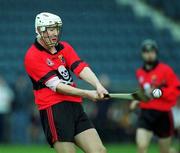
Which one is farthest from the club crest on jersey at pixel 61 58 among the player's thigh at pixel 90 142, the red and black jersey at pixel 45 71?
the player's thigh at pixel 90 142

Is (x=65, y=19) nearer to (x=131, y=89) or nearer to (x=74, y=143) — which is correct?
(x=131, y=89)

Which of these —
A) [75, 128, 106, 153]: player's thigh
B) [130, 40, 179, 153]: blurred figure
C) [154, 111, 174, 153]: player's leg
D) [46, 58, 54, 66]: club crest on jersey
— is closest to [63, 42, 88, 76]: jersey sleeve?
[46, 58, 54, 66]: club crest on jersey

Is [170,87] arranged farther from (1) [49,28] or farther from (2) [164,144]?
(1) [49,28]

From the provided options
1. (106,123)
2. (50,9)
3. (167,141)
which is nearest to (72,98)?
(167,141)

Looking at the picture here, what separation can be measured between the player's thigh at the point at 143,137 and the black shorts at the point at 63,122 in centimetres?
259

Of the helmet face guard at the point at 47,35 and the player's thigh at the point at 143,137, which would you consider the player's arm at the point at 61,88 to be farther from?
the player's thigh at the point at 143,137

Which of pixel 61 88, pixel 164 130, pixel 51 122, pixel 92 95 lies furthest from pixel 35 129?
pixel 92 95

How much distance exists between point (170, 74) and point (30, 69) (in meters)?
3.59

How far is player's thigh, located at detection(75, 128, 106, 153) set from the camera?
7.36 meters

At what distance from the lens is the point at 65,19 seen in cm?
1912

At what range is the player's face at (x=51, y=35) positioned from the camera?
24.6ft

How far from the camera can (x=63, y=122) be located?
750cm

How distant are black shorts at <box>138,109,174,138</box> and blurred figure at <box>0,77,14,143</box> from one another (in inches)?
214

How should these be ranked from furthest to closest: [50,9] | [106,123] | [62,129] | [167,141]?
1. [50,9]
2. [106,123]
3. [167,141]
4. [62,129]
